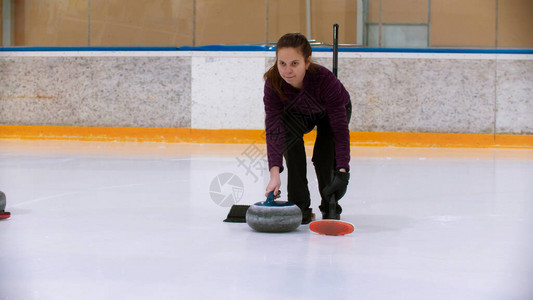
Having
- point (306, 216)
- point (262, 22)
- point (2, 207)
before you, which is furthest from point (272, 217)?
point (262, 22)

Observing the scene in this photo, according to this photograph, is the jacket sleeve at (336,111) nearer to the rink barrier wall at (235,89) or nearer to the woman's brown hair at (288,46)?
the woman's brown hair at (288,46)

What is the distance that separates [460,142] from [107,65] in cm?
415

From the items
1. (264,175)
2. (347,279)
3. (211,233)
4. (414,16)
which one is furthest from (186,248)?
(414,16)

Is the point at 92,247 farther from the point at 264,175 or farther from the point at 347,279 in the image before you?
the point at 264,175

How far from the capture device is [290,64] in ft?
6.65

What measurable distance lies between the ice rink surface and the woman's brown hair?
19.9 inches

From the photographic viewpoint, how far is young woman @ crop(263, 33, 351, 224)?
→ 6.64 feet

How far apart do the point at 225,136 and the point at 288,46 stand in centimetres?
510

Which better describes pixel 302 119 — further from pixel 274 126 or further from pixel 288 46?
pixel 288 46

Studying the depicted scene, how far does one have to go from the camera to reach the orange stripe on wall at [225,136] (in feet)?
22.2

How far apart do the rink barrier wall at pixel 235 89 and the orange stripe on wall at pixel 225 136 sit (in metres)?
0.03

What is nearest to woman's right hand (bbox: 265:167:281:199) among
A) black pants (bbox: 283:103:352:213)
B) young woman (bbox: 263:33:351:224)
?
young woman (bbox: 263:33:351:224)

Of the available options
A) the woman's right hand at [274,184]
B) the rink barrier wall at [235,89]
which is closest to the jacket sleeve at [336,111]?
the woman's right hand at [274,184]

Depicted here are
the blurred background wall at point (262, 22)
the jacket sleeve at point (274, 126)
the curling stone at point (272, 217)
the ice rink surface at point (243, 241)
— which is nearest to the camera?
the ice rink surface at point (243, 241)
